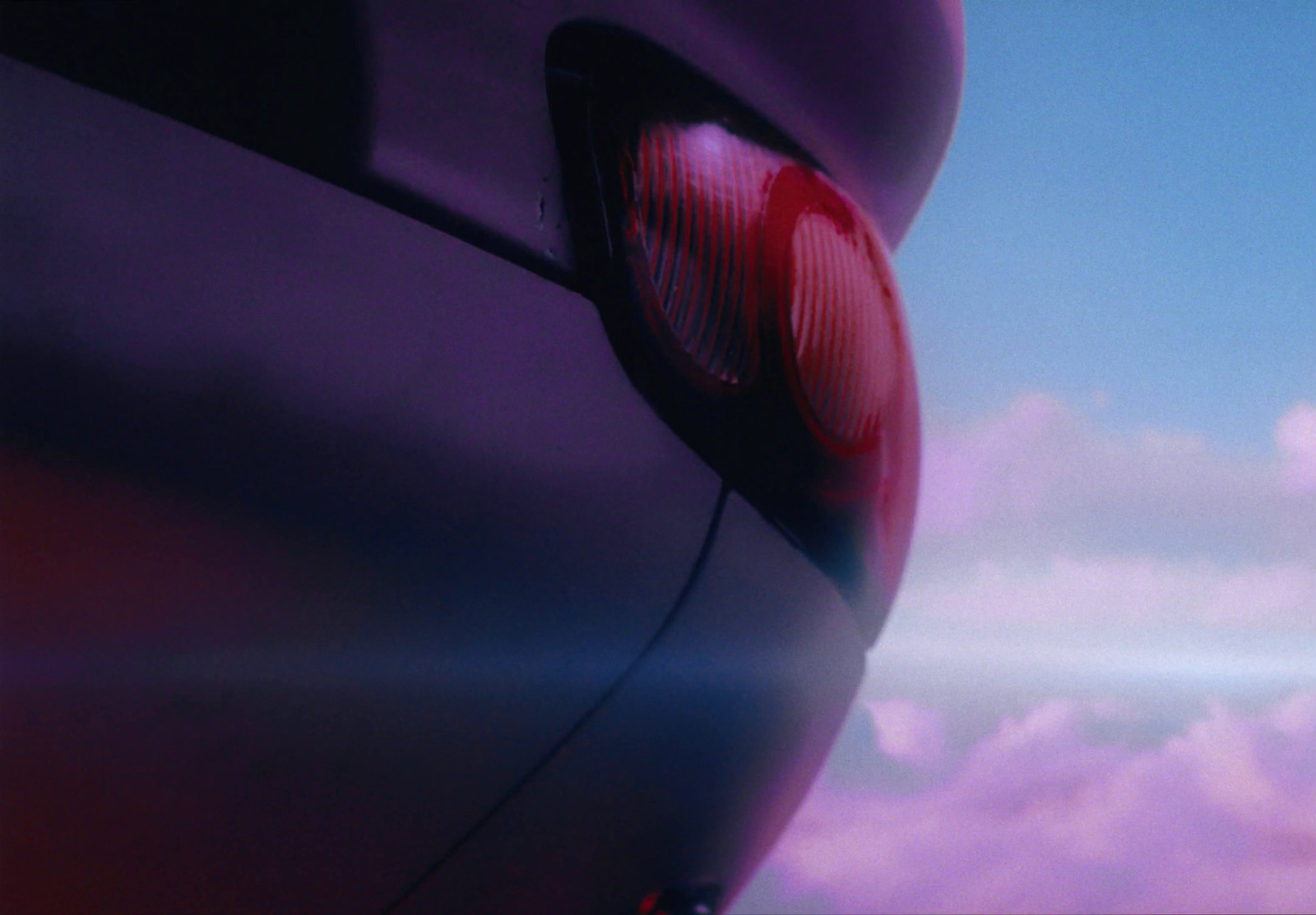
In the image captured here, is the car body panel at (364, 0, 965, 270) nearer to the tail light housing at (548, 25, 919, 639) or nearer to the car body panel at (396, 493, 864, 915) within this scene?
the tail light housing at (548, 25, 919, 639)

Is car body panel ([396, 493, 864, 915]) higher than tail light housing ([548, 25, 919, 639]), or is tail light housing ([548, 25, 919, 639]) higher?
tail light housing ([548, 25, 919, 639])

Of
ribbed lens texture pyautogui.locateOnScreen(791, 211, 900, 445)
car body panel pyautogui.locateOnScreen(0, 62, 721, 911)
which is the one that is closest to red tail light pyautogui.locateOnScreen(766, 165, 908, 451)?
ribbed lens texture pyautogui.locateOnScreen(791, 211, 900, 445)

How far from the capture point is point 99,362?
41 centimetres

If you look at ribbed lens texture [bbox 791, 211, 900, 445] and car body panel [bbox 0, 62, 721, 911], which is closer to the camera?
car body panel [bbox 0, 62, 721, 911]

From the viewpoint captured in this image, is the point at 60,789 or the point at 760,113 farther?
the point at 760,113

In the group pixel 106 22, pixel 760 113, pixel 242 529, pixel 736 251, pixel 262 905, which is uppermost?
pixel 760 113

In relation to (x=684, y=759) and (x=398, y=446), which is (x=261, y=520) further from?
(x=684, y=759)

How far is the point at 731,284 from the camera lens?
0.57 m

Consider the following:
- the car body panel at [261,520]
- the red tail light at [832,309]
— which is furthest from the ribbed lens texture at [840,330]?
the car body panel at [261,520]

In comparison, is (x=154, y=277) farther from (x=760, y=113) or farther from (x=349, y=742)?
(x=760, y=113)

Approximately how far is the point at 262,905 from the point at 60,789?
109mm

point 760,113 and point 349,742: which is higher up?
point 760,113

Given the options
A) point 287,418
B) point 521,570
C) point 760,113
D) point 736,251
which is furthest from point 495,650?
point 760,113

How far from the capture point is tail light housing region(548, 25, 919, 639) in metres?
0.54
